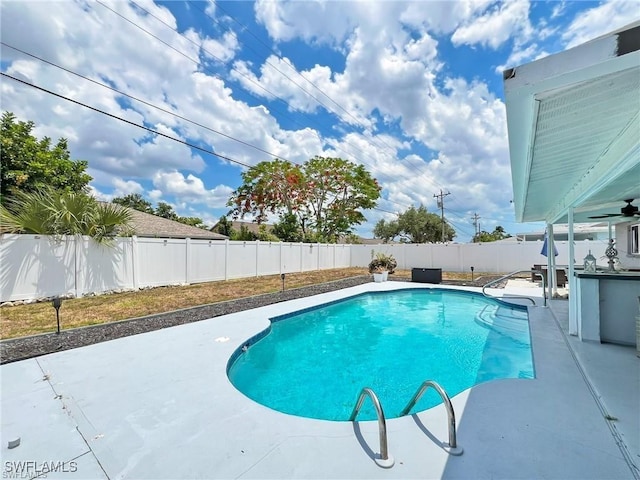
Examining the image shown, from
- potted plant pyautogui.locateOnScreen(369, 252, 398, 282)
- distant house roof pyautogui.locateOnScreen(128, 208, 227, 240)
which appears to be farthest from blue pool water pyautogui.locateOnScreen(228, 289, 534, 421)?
distant house roof pyautogui.locateOnScreen(128, 208, 227, 240)

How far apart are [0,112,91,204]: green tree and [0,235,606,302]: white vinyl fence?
4383 mm

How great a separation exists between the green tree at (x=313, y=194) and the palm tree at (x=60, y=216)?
15.0 metres

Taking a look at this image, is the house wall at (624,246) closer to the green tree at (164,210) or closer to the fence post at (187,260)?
the fence post at (187,260)

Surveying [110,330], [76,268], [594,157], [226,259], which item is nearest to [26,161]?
[76,268]

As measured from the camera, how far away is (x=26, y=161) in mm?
12203

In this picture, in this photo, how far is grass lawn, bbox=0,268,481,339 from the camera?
6.12m

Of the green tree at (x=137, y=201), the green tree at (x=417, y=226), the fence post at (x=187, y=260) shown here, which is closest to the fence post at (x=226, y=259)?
the fence post at (x=187, y=260)

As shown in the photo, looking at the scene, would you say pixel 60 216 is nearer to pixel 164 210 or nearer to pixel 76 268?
pixel 76 268

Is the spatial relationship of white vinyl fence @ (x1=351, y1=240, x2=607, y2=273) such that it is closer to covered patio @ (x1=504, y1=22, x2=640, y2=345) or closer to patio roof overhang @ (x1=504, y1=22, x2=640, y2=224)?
covered patio @ (x1=504, y1=22, x2=640, y2=345)

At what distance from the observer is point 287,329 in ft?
23.2

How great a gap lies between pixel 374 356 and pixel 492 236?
2107 inches

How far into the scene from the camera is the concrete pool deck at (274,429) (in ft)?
6.91

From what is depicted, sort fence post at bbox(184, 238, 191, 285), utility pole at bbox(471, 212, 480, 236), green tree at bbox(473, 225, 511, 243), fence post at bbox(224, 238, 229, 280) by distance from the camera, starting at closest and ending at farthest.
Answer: fence post at bbox(184, 238, 191, 285) < fence post at bbox(224, 238, 229, 280) < utility pole at bbox(471, 212, 480, 236) < green tree at bbox(473, 225, 511, 243)

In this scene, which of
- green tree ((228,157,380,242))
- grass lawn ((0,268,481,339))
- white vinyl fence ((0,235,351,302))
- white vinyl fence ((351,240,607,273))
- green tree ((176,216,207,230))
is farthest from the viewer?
green tree ((176,216,207,230))
